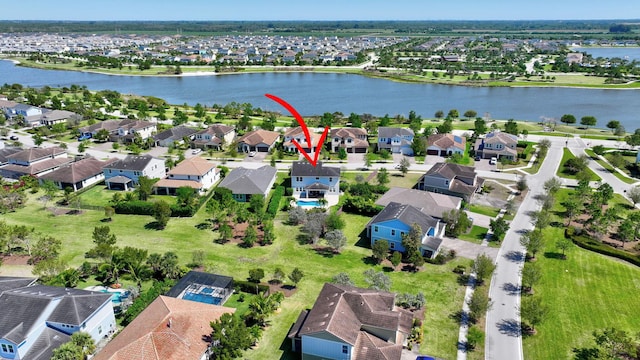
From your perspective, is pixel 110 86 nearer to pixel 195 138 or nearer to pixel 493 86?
pixel 195 138

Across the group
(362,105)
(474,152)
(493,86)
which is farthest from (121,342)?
(493,86)

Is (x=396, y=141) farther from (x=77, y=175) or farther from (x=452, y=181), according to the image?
(x=77, y=175)

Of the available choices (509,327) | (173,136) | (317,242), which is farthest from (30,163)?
(509,327)

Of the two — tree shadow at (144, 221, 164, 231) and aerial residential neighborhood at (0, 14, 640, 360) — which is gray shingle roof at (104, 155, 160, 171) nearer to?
aerial residential neighborhood at (0, 14, 640, 360)

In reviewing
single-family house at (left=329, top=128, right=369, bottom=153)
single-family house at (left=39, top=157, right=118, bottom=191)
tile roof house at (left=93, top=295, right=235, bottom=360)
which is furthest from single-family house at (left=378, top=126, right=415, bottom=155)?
tile roof house at (left=93, top=295, right=235, bottom=360)

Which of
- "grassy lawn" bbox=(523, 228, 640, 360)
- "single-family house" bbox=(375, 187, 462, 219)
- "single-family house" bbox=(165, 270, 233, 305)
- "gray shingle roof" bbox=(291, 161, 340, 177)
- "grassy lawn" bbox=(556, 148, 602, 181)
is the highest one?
"gray shingle roof" bbox=(291, 161, 340, 177)
